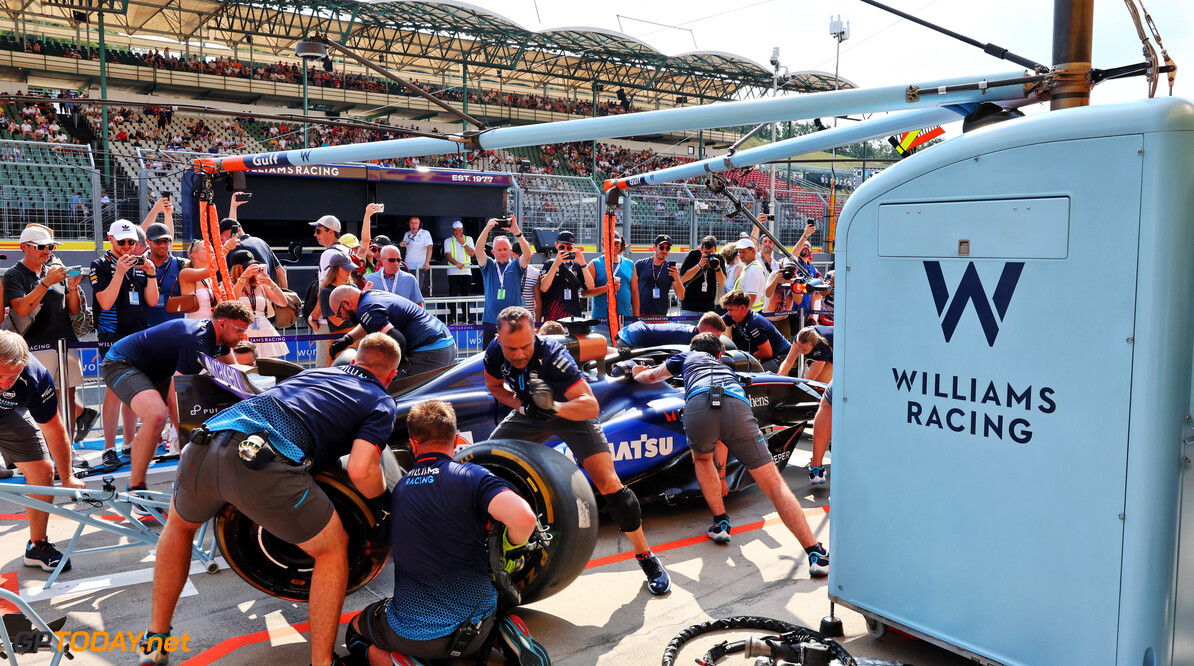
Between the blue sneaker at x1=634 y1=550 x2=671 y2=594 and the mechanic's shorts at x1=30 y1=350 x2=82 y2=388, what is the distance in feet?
17.4

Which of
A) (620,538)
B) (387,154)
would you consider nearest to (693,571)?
(620,538)

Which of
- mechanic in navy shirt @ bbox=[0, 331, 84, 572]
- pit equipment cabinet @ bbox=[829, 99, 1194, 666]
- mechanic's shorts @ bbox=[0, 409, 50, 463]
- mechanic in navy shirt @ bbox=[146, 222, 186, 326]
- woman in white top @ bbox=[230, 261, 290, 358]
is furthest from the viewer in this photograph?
woman in white top @ bbox=[230, 261, 290, 358]

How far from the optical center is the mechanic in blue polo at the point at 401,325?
6.23 meters

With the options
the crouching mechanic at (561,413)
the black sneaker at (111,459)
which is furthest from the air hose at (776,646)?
the black sneaker at (111,459)

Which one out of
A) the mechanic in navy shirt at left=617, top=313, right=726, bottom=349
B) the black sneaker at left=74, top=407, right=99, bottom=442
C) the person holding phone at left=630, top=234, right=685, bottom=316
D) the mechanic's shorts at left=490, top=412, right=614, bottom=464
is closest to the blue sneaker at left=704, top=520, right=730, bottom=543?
the mechanic's shorts at left=490, top=412, right=614, bottom=464

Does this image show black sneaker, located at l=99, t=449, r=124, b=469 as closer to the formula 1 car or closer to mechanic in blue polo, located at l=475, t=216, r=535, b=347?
the formula 1 car

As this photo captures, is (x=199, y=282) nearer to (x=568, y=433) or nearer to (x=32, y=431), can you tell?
(x=32, y=431)

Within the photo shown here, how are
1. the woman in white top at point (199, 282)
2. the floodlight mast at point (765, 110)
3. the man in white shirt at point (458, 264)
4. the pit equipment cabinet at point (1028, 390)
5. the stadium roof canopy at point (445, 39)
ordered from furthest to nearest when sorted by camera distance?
the stadium roof canopy at point (445, 39) < the man in white shirt at point (458, 264) < the woman in white top at point (199, 282) < the floodlight mast at point (765, 110) < the pit equipment cabinet at point (1028, 390)

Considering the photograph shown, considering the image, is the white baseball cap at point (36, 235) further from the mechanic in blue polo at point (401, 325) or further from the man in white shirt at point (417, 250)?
the man in white shirt at point (417, 250)

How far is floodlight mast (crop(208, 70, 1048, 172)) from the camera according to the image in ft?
13.1

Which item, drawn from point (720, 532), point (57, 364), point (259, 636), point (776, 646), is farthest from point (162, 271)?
point (776, 646)

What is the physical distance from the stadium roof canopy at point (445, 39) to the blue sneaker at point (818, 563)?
1039 inches

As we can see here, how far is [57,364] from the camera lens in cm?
688

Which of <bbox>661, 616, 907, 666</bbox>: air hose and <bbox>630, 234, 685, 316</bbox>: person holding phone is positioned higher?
<bbox>630, 234, 685, 316</bbox>: person holding phone
